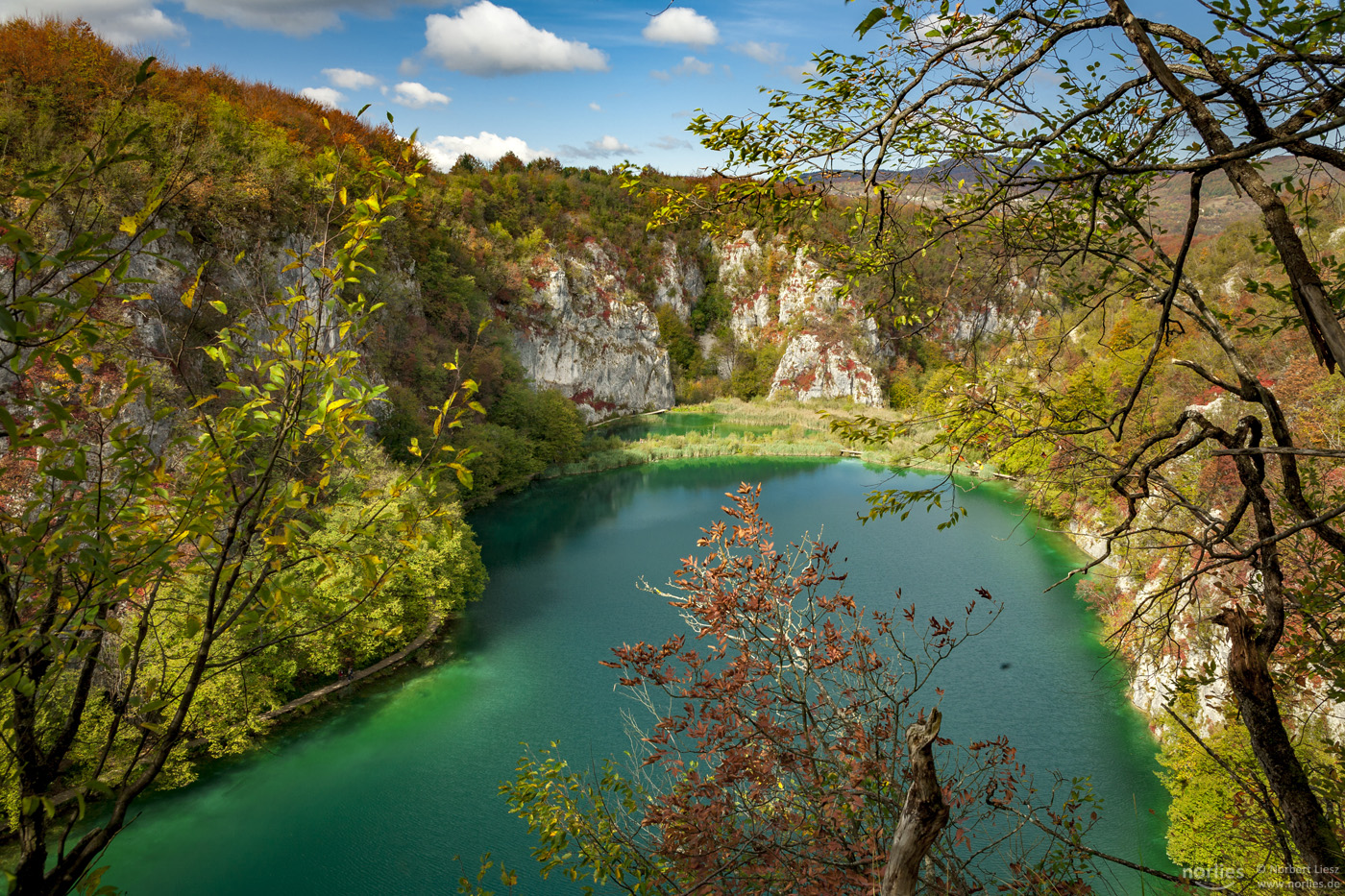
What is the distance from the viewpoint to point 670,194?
138 inches

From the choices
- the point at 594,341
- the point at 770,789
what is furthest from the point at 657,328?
the point at 770,789

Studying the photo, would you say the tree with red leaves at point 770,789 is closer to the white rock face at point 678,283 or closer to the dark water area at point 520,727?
the dark water area at point 520,727

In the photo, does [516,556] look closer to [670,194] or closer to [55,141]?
[55,141]

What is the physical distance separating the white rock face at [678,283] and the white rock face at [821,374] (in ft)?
30.4

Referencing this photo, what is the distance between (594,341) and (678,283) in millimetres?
14927

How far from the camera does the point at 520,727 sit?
1169 centimetres

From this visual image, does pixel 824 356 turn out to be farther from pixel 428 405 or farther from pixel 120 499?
pixel 120 499

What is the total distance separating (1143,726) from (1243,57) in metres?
12.0

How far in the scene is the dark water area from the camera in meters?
8.81

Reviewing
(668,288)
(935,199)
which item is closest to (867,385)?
(668,288)

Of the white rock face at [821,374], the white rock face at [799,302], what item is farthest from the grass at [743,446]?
the white rock face at [799,302]

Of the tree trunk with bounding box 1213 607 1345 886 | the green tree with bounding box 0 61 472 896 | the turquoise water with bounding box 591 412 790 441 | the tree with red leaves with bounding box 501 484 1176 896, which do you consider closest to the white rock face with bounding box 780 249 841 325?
the turquoise water with bounding box 591 412 790 441

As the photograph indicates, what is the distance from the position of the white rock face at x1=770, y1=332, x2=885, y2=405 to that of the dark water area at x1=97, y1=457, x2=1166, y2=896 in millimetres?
26957

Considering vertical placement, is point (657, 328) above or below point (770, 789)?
above
